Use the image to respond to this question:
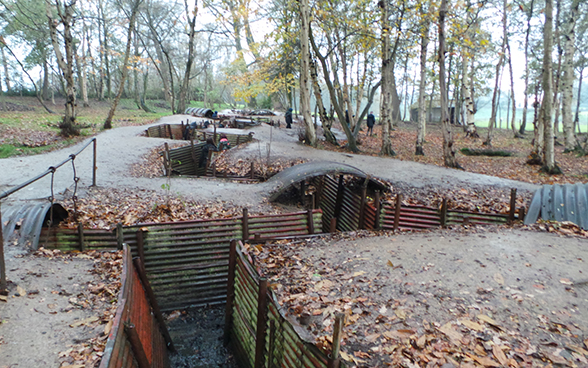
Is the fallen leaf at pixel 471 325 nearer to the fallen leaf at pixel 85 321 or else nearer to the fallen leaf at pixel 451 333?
the fallen leaf at pixel 451 333

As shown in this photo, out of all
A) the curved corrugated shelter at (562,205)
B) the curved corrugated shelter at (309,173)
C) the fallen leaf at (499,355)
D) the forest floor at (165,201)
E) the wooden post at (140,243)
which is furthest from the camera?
the curved corrugated shelter at (309,173)

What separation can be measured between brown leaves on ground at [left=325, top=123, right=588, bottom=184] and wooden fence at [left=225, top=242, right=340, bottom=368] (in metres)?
11.7

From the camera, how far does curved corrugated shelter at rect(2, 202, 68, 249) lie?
5.42 metres

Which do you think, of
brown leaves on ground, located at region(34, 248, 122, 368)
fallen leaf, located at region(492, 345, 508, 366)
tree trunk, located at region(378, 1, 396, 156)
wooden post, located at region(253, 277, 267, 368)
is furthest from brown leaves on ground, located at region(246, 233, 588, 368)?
tree trunk, located at region(378, 1, 396, 156)

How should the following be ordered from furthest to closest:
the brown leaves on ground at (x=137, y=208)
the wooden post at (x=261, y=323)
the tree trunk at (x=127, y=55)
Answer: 1. the tree trunk at (x=127, y=55)
2. the brown leaves on ground at (x=137, y=208)
3. the wooden post at (x=261, y=323)

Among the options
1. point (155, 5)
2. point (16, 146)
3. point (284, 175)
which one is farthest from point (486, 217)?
point (155, 5)

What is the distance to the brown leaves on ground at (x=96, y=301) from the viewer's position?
326cm

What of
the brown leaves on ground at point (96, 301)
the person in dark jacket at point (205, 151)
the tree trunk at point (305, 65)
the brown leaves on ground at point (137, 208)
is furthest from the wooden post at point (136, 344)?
the tree trunk at point (305, 65)

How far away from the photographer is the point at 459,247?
20.8 ft

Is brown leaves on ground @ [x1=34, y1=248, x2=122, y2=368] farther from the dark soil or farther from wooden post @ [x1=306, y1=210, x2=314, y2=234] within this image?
wooden post @ [x1=306, y1=210, x2=314, y2=234]

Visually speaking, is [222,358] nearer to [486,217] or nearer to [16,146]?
[486,217]

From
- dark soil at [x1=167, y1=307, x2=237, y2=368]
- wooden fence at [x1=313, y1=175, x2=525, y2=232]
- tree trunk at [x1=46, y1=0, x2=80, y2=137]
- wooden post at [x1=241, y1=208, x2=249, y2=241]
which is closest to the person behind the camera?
dark soil at [x1=167, y1=307, x2=237, y2=368]

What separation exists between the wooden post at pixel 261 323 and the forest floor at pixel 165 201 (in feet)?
3.85

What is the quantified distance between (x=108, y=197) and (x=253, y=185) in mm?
3865
